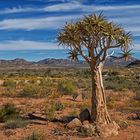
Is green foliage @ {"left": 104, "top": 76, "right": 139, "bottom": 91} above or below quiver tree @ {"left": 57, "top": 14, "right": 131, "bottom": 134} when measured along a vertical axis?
below

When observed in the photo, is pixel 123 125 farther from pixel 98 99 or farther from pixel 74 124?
pixel 74 124

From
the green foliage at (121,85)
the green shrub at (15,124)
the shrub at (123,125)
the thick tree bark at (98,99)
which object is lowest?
the green foliage at (121,85)

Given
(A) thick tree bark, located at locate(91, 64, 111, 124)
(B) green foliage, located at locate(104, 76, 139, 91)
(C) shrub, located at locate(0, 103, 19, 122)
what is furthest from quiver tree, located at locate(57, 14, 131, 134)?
(B) green foliage, located at locate(104, 76, 139, 91)

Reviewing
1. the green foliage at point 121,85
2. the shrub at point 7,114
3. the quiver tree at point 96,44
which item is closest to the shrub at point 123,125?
the quiver tree at point 96,44

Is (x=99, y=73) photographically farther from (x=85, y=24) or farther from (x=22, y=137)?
(x=22, y=137)

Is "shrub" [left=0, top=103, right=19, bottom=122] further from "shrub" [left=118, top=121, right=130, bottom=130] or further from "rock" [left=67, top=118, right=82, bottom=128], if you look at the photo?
"shrub" [left=118, top=121, right=130, bottom=130]

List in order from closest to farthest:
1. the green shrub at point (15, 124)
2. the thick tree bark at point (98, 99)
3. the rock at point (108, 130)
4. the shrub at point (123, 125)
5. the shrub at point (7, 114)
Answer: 1. the rock at point (108, 130)
2. the thick tree bark at point (98, 99)
3. the shrub at point (123, 125)
4. the green shrub at point (15, 124)
5. the shrub at point (7, 114)

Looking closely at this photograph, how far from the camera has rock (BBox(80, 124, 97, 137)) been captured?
1467cm

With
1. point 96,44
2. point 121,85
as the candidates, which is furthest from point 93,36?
point 121,85

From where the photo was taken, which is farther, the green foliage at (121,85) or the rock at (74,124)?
the green foliage at (121,85)

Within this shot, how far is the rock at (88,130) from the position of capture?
1467 cm

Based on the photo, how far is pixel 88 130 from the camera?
1477cm

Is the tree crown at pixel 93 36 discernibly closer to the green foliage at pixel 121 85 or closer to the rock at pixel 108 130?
the rock at pixel 108 130

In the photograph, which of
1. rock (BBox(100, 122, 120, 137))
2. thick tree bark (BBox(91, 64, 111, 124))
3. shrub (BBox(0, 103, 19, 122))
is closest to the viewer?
rock (BBox(100, 122, 120, 137))
